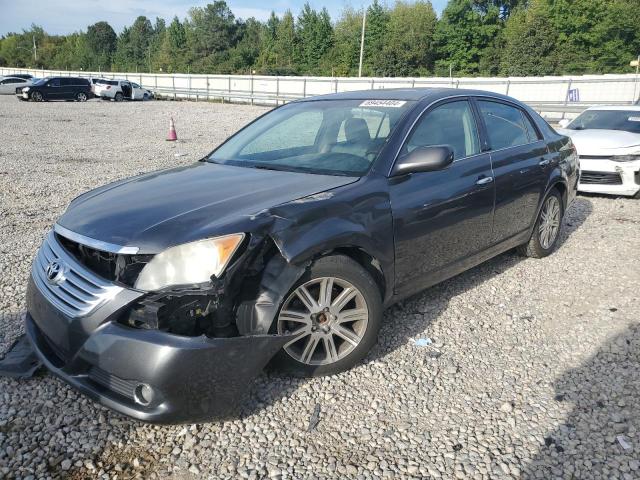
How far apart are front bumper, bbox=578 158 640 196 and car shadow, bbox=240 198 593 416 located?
2855mm

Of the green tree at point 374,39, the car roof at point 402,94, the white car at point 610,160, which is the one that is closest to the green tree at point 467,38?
the green tree at point 374,39

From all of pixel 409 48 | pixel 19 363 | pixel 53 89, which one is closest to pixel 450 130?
pixel 19 363

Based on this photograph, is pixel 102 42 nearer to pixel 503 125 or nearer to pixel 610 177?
pixel 610 177

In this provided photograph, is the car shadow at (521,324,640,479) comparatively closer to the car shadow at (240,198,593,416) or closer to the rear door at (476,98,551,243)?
the car shadow at (240,198,593,416)

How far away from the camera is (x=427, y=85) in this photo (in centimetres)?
2998

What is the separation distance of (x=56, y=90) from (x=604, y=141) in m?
30.9

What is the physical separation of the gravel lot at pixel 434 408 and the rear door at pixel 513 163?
593mm

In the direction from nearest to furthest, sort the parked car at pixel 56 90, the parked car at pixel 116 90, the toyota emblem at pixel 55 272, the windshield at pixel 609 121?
the toyota emblem at pixel 55 272
the windshield at pixel 609 121
the parked car at pixel 56 90
the parked car at pixel 116 90

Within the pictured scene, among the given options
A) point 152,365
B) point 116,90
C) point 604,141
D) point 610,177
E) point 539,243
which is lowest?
point 539,243

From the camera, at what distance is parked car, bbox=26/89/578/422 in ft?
7.99

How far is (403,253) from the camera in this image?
3.38 metres

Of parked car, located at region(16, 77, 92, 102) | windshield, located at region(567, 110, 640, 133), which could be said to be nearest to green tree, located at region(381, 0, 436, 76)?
parked car, located at region(16, 77, 92, 102)

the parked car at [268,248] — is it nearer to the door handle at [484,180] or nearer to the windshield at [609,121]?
the door handle at [484,180]

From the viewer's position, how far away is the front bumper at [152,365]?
7.67 ft
